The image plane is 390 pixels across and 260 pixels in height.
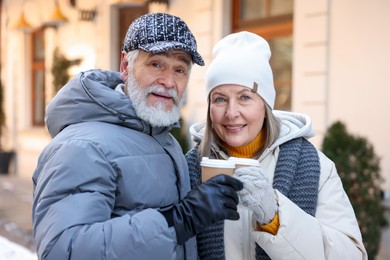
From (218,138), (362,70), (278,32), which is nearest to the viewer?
(218,138)

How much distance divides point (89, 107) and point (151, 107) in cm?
21

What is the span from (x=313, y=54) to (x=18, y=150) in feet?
28.3

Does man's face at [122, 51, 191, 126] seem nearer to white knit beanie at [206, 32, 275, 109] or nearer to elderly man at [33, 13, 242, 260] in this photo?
elderly man at [33, 13, 242, 260]

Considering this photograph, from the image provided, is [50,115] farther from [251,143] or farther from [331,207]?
[331,207]

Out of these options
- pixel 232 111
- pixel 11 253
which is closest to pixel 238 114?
pixel 232 111

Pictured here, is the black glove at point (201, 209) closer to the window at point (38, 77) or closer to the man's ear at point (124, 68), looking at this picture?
the man's ear at point (124, 68)

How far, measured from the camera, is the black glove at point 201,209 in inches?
57.1

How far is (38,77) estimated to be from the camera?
38.9 feet

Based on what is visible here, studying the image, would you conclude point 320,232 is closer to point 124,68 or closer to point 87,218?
point 87,218

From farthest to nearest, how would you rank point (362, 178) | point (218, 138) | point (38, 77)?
point (38, 77) < point (362, 178) < point (218, 138)

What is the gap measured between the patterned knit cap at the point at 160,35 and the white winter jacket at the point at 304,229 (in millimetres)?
560

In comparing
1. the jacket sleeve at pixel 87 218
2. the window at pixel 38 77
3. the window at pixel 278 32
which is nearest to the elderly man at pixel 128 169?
the jacket sleeve at pixel 87 218

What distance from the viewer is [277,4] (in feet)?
19.9

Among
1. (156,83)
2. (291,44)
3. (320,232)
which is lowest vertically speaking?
(320,232)
